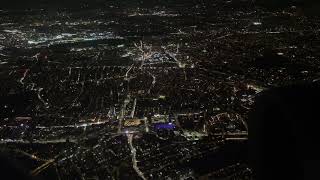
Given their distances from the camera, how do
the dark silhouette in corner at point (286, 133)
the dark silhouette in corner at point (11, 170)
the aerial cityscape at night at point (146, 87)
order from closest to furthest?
the dark silhouette in corner at point (11, 170)
the dark silhouette in corner at point (286, 133)
the aerial cityscape at night at point (146, 87)

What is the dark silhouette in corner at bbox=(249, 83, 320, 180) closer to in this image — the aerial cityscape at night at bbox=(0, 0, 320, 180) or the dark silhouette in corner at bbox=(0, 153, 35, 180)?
the aerial cityscape at night at bbox=(0, 0, 320, 180)

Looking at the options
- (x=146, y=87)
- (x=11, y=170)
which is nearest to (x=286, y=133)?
(x=11, y=170)

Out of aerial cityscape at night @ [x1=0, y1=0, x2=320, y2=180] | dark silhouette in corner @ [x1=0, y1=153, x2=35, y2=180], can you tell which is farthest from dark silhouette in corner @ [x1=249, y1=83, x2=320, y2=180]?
dark silhouette in corner @ [x1=0, y1=153, x2=35, y2=180]

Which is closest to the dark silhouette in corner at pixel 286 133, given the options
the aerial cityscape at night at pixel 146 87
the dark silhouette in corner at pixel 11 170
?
the aerial cityscape at night at pixel 146 87

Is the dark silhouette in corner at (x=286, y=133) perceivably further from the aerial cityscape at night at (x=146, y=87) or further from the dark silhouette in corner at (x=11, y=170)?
the dark silhouette in corner at (x=11, y=170)

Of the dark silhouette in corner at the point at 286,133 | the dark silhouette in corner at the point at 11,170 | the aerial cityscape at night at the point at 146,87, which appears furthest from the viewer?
the aerial cityscape at night at the point at 146,87
